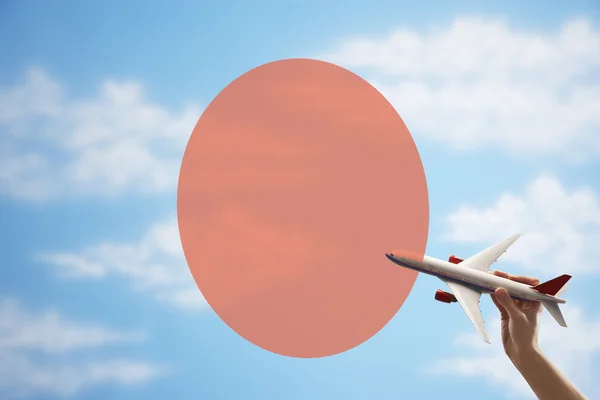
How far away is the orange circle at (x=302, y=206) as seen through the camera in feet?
48.2

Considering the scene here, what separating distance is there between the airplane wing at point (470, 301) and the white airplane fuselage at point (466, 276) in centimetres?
17

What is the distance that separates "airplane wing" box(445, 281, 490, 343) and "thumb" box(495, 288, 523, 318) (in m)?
9.28

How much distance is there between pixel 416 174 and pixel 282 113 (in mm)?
4341

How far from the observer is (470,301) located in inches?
661

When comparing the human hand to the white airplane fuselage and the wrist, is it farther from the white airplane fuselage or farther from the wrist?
the white airplane fuselage

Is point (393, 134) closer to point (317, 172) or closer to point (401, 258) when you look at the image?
point (317, 172)

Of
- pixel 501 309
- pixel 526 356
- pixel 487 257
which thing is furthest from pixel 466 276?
pixel 526 356

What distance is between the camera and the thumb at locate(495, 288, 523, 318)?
7.12 meters

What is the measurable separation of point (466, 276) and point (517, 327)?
1022cm

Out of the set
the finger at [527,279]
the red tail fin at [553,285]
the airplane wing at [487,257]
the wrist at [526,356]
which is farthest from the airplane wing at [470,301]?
the wrist at [526,356]

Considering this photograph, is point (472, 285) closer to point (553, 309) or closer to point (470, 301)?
point (470, 301)

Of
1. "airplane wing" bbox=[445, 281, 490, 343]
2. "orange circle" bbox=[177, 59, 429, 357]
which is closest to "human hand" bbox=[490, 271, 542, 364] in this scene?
"orange circle" bbox=[177, 59, 429, 357]

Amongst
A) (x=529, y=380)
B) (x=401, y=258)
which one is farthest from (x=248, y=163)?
(x=529, y=380)

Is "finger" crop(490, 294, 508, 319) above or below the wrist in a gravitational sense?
above
